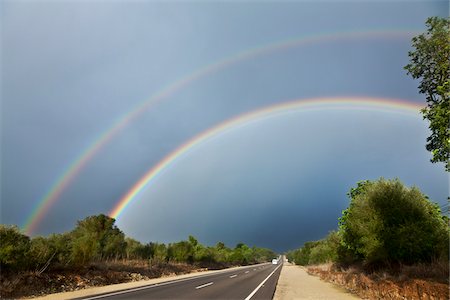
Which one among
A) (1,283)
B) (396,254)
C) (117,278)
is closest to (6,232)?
(1,283)

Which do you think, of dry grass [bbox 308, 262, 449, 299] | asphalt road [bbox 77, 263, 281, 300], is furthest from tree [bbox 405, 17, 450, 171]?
asphalt road [bbox 77, 263, 281, 300]

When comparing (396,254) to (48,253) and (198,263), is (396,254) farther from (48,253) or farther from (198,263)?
(198,263)

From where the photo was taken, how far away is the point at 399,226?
17750 mm

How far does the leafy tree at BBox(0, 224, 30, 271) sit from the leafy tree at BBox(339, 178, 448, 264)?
1872cm

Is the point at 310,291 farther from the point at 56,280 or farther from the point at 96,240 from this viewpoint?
the point at 96,240

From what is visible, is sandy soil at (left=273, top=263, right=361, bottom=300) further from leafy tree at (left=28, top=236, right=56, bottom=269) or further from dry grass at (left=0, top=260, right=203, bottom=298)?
leafy tree at (left=28, top=236, right=56, bottom=269)

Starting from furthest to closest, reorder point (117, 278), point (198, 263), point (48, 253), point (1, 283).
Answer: point (198, 263)
point (117, 278)
point (48, 253)
point (1, 283)

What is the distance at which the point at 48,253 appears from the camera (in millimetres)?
20391

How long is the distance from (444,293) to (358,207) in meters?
10.4

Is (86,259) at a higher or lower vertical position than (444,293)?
higher

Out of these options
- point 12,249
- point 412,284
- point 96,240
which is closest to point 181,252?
point 96,240

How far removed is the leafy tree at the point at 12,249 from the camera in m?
17.1

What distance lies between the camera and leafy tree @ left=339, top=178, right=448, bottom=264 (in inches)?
658

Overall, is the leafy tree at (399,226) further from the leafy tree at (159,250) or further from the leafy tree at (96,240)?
the leafy tree at (159,250)
